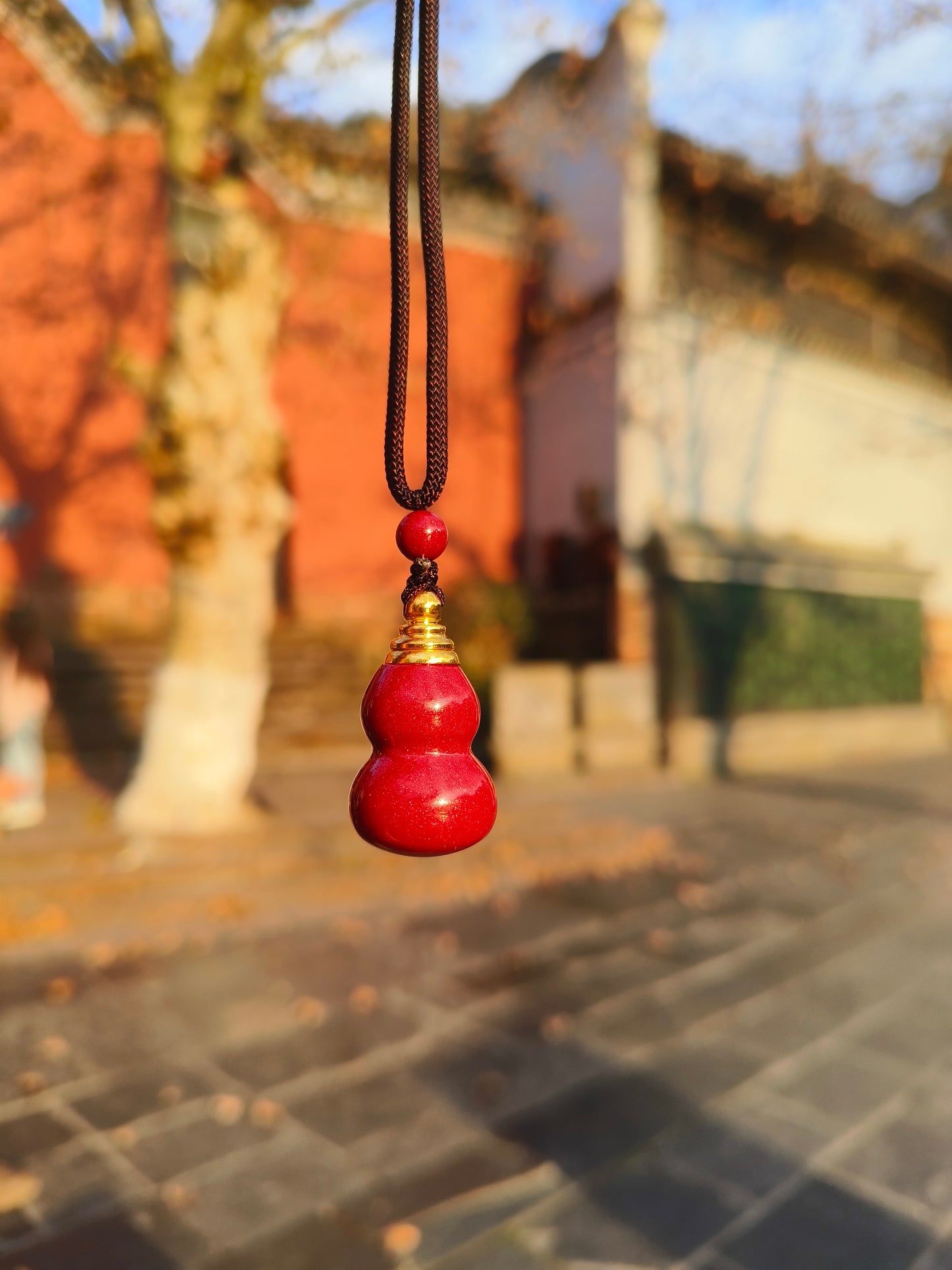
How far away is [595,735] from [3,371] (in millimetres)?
8023

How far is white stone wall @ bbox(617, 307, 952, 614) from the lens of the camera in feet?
34.9

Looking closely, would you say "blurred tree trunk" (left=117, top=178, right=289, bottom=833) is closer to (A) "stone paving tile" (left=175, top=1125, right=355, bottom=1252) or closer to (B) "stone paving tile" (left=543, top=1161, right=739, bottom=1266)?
(A) "stone paving tile" (left=175, top=1125, right=355, bottom=1252)

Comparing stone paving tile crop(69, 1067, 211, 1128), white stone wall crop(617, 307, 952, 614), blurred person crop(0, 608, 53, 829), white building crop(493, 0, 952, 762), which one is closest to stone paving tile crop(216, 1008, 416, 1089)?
stone paving tile crop(69, 1067, 211, 1128)

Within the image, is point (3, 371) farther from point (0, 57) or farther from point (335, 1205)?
point (335, 1205)

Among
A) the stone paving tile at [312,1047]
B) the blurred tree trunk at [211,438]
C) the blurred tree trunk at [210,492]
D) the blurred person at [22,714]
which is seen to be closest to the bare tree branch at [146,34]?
the blurred tree trunk at [211,438]

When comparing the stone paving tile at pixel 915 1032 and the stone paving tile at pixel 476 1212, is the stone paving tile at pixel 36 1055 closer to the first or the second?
the stone paving tile at pixel 476 1212

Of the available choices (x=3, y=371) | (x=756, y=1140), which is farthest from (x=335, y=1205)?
(x=3, y=371)

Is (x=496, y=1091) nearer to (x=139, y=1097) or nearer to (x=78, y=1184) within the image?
(x=139, y=1097)

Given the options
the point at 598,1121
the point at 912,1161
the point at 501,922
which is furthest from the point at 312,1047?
the point at 912,1161

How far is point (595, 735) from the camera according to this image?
9.11 metres

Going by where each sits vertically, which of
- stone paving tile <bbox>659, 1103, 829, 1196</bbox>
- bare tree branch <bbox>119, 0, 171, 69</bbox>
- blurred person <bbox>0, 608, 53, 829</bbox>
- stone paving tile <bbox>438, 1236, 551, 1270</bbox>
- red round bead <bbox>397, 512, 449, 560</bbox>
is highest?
bare tree branch <bbox>119, 0, 171, 69</bbox>

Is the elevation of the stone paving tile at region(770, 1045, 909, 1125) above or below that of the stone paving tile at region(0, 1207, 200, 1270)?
below

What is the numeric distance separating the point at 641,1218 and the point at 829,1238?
17.4 inches

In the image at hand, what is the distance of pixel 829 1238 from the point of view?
2.10 metres
